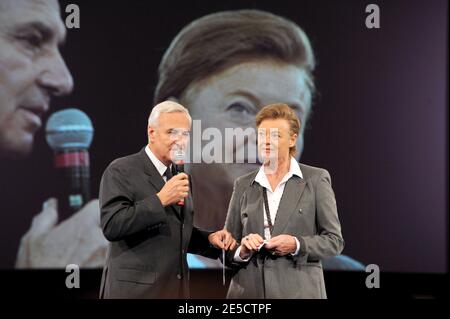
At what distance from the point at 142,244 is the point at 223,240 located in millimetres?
329

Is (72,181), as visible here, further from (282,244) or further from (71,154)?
(282,244)

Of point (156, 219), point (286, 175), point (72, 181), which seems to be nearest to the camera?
point (156, 219)

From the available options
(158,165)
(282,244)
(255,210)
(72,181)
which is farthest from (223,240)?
(72,181)

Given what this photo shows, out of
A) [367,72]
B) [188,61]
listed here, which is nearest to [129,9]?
[188,61]

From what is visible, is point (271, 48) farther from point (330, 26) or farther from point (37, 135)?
point (37, 135)

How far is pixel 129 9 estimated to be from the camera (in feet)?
15.1

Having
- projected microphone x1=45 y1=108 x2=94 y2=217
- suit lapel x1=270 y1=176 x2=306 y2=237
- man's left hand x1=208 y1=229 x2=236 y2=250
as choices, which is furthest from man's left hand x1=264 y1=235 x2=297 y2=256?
projected microphone x1=45 y1=108 x2=94 y2=217

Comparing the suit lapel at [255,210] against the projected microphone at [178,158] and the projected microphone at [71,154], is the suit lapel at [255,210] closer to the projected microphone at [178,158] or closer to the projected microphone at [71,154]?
the projected microphone at [178,158]

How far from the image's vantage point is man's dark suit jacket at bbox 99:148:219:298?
2191mm

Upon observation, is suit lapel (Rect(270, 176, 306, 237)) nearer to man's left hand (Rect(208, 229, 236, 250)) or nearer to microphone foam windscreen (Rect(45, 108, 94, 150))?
man's left hand (Rect(208, 229, 236, 250))

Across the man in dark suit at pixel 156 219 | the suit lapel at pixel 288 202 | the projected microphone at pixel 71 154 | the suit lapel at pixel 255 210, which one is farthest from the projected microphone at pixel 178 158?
the projected microphone at pixel 71 154

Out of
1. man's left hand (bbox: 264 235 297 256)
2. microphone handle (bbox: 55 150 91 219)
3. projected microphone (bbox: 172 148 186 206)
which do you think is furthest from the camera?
microphone handle (bbox: 55 150 91 219)

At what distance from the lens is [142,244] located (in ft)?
7.30
